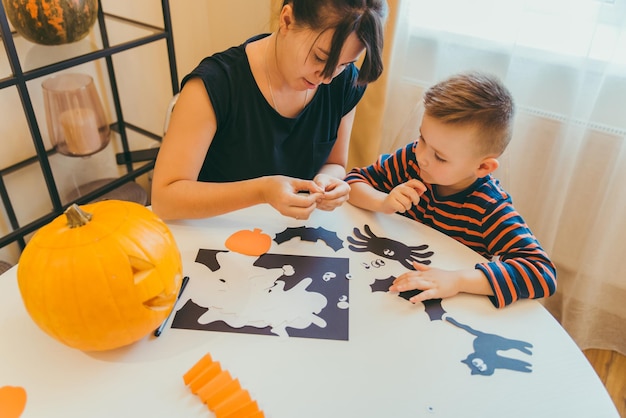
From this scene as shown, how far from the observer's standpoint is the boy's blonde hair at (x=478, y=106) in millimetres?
945

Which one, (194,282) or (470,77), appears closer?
(194,282)

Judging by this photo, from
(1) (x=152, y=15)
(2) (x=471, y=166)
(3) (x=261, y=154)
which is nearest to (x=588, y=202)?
(2) (x=471, y=166)

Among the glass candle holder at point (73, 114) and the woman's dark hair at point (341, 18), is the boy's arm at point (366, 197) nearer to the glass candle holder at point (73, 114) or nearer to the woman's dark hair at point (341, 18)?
the woman's dark hair at point (341, 18)

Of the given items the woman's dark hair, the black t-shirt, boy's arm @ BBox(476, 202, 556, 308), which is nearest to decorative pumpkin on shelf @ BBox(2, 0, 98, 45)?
the black t-shirt

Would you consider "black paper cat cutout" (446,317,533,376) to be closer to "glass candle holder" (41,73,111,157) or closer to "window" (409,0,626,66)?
"window" (409,0,626,66)

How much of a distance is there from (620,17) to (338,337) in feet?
3.66

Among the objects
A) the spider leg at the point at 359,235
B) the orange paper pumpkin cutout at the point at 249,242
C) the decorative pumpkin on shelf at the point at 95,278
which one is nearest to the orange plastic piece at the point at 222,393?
the decorative pumpkin on shelf at the point at 95,278

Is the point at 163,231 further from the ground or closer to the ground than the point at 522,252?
further from the ground

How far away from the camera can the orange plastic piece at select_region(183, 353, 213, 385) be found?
67 centimetres

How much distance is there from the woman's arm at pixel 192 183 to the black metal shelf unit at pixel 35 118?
538 mm

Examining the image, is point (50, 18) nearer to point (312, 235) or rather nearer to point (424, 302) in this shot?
point (312, 235)

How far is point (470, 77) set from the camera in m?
0.98

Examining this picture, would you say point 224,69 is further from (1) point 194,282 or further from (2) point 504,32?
(2) point 504,32

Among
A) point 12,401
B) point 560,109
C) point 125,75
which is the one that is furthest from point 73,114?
point 560,109
